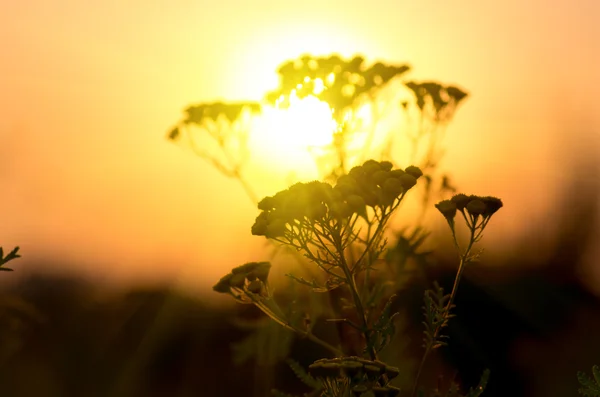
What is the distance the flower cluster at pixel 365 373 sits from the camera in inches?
136

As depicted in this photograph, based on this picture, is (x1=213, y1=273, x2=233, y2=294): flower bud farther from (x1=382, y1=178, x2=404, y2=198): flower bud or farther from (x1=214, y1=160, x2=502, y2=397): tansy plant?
(x1=382, y1=178, x2=404, y2=198): flower bud

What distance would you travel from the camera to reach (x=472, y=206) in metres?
4.50

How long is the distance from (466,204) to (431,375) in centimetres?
437

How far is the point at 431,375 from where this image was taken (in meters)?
8.39

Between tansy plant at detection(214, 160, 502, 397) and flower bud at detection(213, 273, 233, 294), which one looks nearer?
tansy plant at detection(214, 160, 502, 397)

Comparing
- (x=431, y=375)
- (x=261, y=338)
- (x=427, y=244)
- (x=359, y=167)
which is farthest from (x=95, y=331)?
(x=359, y=167)

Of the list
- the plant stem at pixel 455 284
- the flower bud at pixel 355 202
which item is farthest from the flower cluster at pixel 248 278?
the plant stem at pixel 455 284

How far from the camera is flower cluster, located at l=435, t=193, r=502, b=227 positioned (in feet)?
14.8

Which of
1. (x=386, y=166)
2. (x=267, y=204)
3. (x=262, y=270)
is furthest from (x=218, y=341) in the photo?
(x=386, y=166)

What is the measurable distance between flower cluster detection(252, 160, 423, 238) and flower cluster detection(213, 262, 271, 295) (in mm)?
254

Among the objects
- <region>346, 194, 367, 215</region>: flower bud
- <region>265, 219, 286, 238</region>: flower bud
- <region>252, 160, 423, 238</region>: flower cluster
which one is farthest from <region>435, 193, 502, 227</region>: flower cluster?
<region>265, 219, 286, 238</region>: flower bud

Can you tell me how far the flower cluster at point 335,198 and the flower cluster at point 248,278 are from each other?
0.25 meters

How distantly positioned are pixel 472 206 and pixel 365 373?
1.50 meters

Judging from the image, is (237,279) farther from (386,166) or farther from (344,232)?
(386,166)
